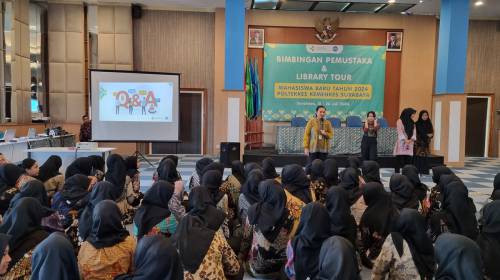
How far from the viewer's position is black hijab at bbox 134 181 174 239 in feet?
9.25

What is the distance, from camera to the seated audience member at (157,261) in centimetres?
162

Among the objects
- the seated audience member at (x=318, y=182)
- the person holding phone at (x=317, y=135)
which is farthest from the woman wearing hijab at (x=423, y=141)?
the seated audience member at (x=318, y=182)

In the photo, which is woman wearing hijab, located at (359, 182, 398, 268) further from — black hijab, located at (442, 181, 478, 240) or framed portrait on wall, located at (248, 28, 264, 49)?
framed portrait on wall, located at (248, 28, 264, 49)

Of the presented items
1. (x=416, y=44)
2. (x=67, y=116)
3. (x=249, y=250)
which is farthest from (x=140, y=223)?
(x=416, y=44)

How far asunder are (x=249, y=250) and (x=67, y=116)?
8871 millimetres

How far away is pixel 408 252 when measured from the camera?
236cm

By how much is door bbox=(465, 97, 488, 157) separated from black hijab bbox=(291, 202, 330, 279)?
38.6ft

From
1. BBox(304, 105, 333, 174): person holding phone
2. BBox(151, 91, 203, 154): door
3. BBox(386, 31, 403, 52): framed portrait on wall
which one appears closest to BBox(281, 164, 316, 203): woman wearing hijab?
BBox(304, 105, 333, 174): person holding phone

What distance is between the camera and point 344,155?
367 inches

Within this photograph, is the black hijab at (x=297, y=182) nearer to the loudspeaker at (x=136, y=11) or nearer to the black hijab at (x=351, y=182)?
the black hijab at (x=351, y=182)

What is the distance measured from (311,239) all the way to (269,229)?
1.92ft

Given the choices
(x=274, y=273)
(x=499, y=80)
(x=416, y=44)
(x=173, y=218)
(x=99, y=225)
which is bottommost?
(x=274, y=273)

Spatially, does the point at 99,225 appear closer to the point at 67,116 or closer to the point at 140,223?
the point at 140,223

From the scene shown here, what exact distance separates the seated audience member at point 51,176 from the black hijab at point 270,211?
2356 millimetres
